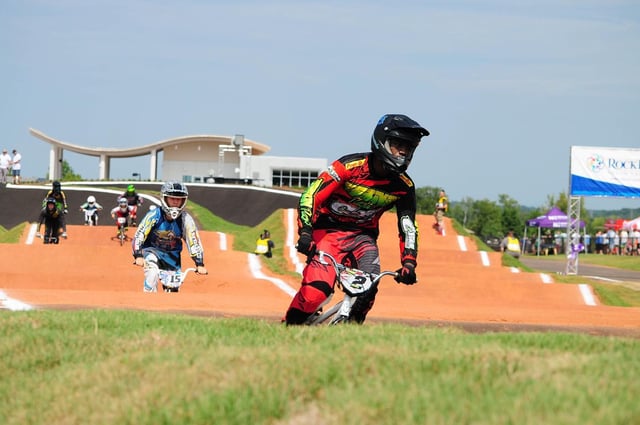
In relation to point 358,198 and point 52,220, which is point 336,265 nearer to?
point 358,198

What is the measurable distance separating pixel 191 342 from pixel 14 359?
1.31 metres

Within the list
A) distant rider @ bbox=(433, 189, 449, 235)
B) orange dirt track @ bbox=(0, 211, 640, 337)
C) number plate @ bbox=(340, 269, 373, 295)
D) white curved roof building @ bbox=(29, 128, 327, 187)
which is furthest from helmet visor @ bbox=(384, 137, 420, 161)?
white curved roof building @ bbox=(29, 128, 327, 187)

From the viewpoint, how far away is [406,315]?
1431cm

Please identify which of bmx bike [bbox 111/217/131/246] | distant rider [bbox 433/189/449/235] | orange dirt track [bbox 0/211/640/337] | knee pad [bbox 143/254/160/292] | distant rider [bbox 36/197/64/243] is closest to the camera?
orange dirt track [bbox 0/211/640/337]

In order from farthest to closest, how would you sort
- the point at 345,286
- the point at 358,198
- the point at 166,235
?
the point at 166,235
the point at 358,198
the point at 345,286

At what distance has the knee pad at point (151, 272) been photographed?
534 inches

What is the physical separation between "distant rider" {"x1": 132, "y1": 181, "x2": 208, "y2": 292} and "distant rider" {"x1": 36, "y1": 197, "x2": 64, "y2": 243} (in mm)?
12684

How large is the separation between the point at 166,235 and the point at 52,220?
13.6 metres

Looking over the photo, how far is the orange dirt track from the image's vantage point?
43.7 feet

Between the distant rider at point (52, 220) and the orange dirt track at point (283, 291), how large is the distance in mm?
1057

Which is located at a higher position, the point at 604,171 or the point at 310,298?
the point at 604,171

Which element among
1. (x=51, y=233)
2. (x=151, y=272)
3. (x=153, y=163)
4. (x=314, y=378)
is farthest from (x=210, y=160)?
(x=314, y=378)

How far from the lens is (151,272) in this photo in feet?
45.0

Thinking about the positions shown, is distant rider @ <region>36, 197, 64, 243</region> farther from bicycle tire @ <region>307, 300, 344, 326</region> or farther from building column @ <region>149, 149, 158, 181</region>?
building column @ <region>149, 149, 158, 181</region>
